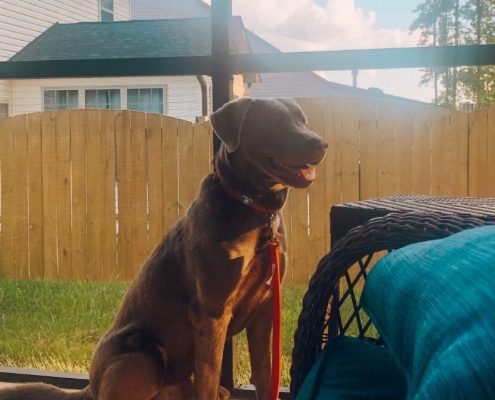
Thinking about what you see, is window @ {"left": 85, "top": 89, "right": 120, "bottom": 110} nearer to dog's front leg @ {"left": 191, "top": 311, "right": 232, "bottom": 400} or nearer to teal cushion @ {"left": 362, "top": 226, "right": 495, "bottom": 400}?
dog's front leg @ {"left": 191, "top": 311, "right": 232, "bottom": 400}

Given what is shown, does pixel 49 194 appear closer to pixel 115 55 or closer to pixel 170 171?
pixel 170 171

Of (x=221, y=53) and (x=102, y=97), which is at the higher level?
(x=102, y=97)

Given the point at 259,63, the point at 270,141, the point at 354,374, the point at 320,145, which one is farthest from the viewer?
the point at 259,63

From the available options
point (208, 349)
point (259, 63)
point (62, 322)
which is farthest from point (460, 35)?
point (62, 322)

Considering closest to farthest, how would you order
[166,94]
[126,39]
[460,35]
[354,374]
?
[354,374] → [460,35] → [166,94] → [126,39]

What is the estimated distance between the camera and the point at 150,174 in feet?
12.9

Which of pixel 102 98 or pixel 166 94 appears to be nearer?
pixel 166 94

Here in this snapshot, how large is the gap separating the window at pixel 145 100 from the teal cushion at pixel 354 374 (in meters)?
7.11

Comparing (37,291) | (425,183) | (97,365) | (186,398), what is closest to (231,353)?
(186,398)

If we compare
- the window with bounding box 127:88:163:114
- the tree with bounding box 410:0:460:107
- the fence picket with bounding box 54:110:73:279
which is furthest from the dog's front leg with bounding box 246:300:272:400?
the window with bounding box 127:88:163:114

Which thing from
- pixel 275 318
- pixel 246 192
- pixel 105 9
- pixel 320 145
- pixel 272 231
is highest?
pixel 105 9

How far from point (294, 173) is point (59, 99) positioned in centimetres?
653

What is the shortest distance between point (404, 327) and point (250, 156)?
1062mm

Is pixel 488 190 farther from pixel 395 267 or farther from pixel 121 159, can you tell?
pixel 395 267
